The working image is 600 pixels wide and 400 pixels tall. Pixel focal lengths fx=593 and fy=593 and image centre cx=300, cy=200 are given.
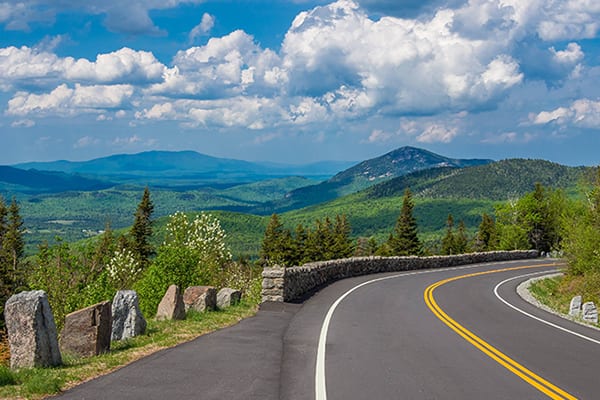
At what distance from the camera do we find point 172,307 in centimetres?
1438

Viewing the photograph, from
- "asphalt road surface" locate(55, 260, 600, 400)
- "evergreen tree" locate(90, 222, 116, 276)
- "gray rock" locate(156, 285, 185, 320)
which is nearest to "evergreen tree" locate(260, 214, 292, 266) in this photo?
"evergreen tree" locate(90, 222, 116, 276)

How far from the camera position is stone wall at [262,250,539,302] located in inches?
751

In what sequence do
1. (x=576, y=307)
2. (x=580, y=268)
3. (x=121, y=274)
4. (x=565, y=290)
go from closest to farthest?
(x=576, y=307) < (x=565, y=290) < (x=121, y=274) < (x=580, y=268)

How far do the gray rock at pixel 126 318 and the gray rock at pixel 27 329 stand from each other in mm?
3081

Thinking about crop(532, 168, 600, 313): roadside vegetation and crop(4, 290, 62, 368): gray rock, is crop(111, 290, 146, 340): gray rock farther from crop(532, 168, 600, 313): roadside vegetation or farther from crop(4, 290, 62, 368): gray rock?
crop(532, 168, 600, 313): roadside vegetation

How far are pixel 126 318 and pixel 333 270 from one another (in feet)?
57.2

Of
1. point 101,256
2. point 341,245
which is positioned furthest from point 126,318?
point 341,245

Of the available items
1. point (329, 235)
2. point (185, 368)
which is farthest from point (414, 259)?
point (329, 235)

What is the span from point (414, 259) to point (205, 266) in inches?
611

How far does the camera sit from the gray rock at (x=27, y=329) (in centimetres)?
904

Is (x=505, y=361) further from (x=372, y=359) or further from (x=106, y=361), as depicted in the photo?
(x=106, y=361)

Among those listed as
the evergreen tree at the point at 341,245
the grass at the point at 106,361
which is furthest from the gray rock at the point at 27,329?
the evergreen tree at the point at 341,245

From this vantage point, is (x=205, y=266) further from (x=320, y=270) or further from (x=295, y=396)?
(x=295, y=396)

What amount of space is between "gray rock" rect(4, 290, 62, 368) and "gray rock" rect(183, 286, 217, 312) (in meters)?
6.90
